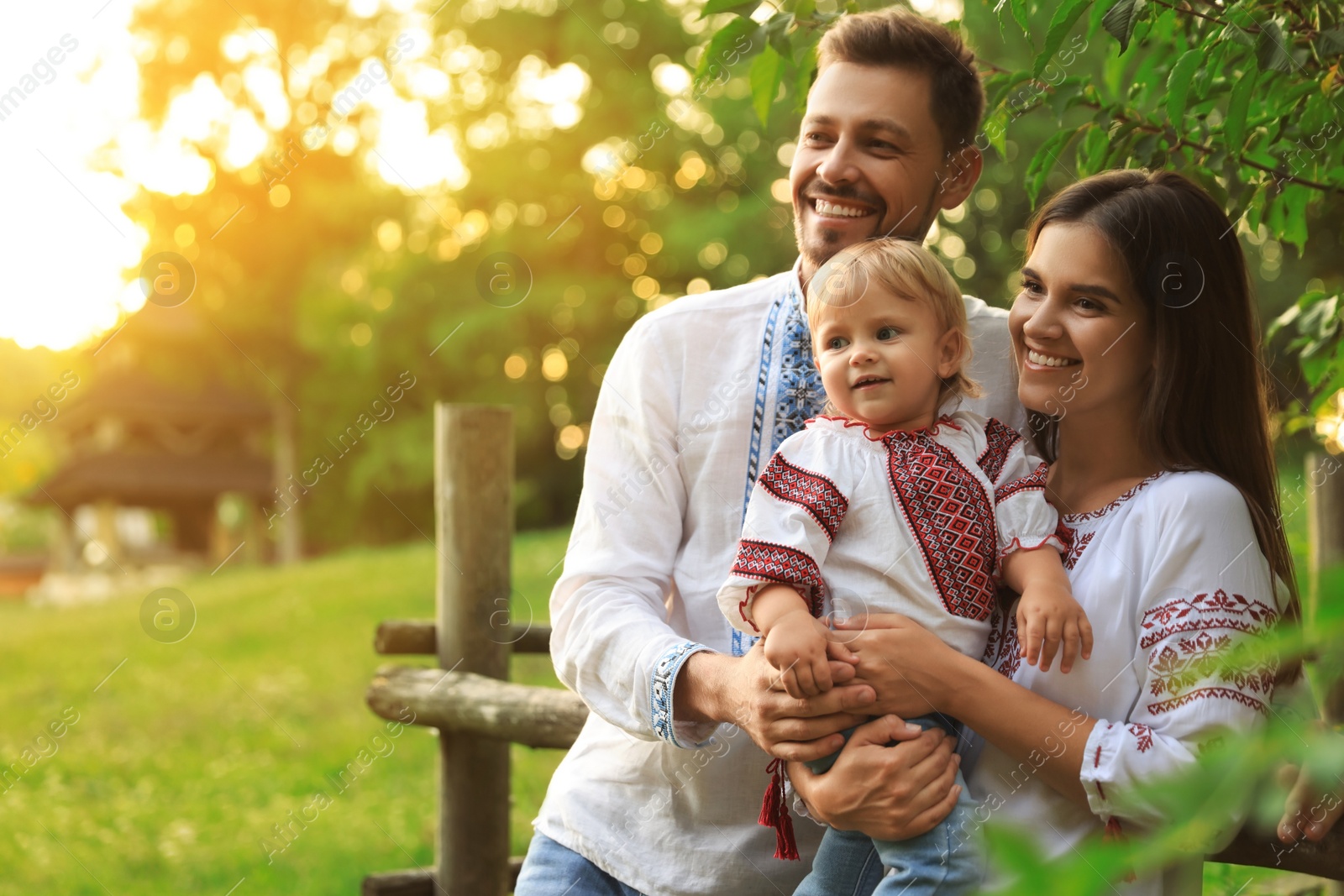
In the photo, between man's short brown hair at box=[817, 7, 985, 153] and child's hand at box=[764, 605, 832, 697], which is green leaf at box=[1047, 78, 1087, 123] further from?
child's hand at box=[764, 605, 832, 697]

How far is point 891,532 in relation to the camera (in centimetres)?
192

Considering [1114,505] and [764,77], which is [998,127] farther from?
[1114,505]

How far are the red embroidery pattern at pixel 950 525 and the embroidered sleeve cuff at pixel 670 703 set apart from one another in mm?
430

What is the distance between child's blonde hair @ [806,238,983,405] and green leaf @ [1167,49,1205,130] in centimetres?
45

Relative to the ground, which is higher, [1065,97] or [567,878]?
[1065,97]

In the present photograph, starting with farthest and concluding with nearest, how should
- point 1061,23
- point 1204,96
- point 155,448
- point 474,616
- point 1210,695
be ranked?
point 155,448 < point 474,616 < point 1204,96 < point 1061,23 < point 1210,695

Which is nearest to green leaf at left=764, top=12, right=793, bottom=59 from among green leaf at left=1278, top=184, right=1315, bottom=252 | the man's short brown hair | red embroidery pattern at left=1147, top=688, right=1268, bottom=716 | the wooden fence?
the man's short brown hair

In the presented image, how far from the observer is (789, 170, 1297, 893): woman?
173cm

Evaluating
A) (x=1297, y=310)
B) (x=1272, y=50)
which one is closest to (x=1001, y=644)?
(x=1272, y=50)

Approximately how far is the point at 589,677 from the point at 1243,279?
1.37m

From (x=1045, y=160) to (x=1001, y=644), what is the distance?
1.05 m

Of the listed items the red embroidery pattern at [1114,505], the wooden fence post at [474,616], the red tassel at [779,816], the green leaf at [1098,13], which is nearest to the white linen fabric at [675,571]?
the red tassel at [779,816]

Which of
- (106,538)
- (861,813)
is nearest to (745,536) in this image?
(861,813)

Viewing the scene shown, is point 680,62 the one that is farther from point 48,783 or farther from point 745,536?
point 745,536
